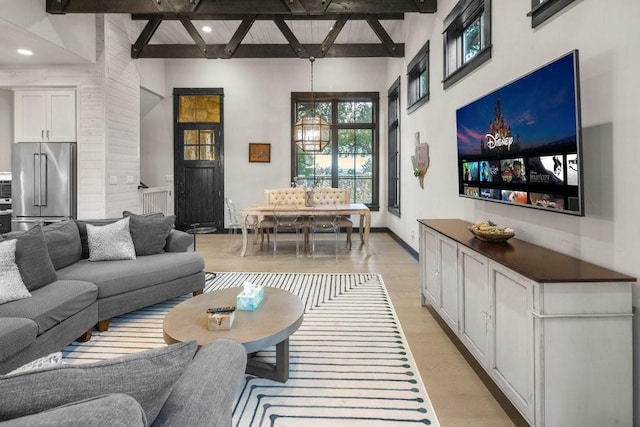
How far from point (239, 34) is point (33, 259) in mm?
4928

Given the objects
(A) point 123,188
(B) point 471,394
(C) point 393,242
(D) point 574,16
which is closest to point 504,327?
(B) point 471,394

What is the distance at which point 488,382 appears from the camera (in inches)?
88.2

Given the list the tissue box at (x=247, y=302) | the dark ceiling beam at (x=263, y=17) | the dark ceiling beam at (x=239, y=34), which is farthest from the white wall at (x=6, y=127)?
the tissue box at (x=247, y=302)

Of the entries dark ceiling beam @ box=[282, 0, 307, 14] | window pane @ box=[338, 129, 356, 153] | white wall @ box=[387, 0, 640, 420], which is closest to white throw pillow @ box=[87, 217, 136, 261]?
white wall @ box=[387, 0, 640, 420]

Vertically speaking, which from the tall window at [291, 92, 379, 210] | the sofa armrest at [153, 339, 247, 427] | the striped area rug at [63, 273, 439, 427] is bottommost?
the striped area rug at [63, 273, 439, 427]

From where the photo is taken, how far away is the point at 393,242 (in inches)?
284

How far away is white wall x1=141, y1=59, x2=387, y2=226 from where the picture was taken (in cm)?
828

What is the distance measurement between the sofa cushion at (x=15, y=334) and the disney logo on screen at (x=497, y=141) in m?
3.12

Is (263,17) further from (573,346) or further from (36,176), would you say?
(573,346)

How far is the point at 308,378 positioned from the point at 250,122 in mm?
6898

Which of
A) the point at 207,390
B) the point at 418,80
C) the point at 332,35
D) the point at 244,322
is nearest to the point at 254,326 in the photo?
the point at 244,322

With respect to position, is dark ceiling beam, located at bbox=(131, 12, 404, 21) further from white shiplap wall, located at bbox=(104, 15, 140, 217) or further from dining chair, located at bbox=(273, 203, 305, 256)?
dining chair, located at bbox=(273, 203, 305, 256)

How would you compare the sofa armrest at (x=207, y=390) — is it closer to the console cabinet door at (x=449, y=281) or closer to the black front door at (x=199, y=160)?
the console cabinet door at (x=449, y=281)

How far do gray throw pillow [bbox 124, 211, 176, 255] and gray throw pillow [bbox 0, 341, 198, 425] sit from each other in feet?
10.2
